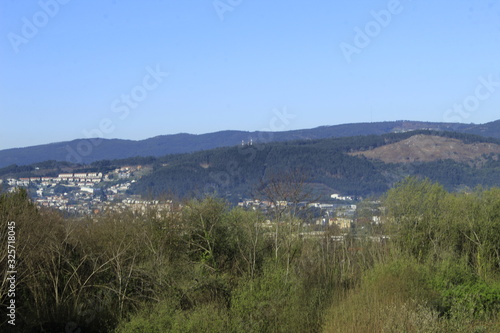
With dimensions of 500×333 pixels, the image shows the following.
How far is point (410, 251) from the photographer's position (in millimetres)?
35094

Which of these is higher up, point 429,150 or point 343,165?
point 429,150

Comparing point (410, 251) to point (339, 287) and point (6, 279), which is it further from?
point (6, 279)

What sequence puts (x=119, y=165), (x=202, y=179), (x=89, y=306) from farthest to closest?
(x=119, y=165) < (x=202, y=179) < (x=89, y=306)

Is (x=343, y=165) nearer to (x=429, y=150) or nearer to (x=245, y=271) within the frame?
(x=429, y=150)

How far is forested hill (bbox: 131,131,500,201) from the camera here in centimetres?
11300

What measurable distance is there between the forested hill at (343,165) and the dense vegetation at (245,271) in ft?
219

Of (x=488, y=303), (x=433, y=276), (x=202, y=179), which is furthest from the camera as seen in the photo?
(x=202, y=179)

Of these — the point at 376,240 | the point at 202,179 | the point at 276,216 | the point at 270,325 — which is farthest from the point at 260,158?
the point at 270,325

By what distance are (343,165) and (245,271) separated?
386 ft

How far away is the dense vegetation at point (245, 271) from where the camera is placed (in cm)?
1794

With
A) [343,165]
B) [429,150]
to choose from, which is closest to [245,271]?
[343,165]

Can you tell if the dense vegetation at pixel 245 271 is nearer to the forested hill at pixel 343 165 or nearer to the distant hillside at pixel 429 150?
the forested hill at pixel 343 165

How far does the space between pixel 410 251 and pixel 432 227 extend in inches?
99.5

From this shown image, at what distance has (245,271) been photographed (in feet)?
90.5
